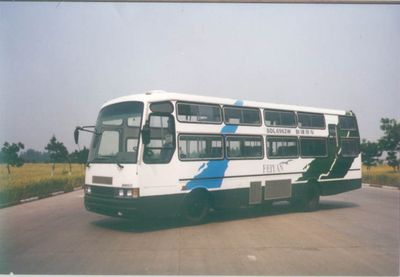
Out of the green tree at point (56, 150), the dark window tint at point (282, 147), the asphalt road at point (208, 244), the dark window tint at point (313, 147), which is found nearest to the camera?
the asphalt road at point (208, 244)

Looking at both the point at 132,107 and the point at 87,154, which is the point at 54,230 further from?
the point at 132,107

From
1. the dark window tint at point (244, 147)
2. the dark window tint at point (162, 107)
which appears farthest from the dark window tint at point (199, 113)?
the dark window tint at point (244, 147)

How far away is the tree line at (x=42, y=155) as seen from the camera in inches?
342

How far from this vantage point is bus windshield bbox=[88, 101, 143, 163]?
29.6 ft

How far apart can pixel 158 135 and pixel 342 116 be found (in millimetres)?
7325

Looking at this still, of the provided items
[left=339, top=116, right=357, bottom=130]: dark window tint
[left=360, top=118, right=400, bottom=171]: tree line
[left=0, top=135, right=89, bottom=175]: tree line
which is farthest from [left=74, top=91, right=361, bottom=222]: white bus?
[left=360, top=118, right=400, bottom=171]: tree line

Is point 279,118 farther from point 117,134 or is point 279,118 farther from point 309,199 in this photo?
point 117,134

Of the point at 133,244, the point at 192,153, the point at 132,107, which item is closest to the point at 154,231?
the point at 133,244

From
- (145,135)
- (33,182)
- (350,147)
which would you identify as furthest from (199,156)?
(33,182)

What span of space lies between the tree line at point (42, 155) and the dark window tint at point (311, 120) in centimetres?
644

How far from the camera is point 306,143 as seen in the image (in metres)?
12.8

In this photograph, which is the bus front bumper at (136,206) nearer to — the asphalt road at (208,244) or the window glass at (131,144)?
the asphalt road at (208,244)

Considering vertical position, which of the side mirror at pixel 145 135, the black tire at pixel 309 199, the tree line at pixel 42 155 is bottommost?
the black tire at pixel 309 199

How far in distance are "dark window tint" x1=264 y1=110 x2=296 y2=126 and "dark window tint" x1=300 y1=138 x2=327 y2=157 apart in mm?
709
